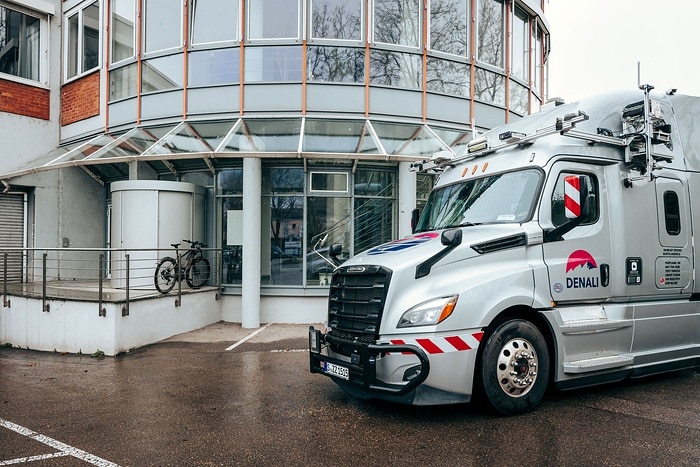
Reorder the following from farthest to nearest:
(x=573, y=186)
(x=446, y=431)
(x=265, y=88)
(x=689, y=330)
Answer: (x=265, y=88) < (x=689, y=330) < (x=573, y=186) < (x=446, y=431)

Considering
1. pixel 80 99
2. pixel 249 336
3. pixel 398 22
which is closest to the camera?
pixel 249 336

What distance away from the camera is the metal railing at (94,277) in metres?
9.48

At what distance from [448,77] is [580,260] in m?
7.37

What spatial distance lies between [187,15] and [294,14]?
2360 mm

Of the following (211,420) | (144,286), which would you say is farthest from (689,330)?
(144,286)

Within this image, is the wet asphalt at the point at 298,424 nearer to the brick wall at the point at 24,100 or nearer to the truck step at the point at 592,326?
the truck step at the point at 592,326

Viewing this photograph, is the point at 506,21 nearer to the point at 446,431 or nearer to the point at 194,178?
the point at 194,178

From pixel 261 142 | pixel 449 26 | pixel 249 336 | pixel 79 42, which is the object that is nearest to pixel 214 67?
pixel 261 142

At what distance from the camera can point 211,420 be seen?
5.39 metres

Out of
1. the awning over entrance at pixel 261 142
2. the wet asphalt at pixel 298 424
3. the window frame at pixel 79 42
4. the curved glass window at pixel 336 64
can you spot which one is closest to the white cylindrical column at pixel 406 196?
the awning over entrance at pixel 261 142

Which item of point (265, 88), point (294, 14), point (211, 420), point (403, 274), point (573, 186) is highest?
point (294, 14)

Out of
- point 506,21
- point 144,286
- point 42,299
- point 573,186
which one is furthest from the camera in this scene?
point 506,21

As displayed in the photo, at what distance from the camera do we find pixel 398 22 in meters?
11.8

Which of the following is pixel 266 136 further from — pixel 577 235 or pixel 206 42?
pixel 577 235
